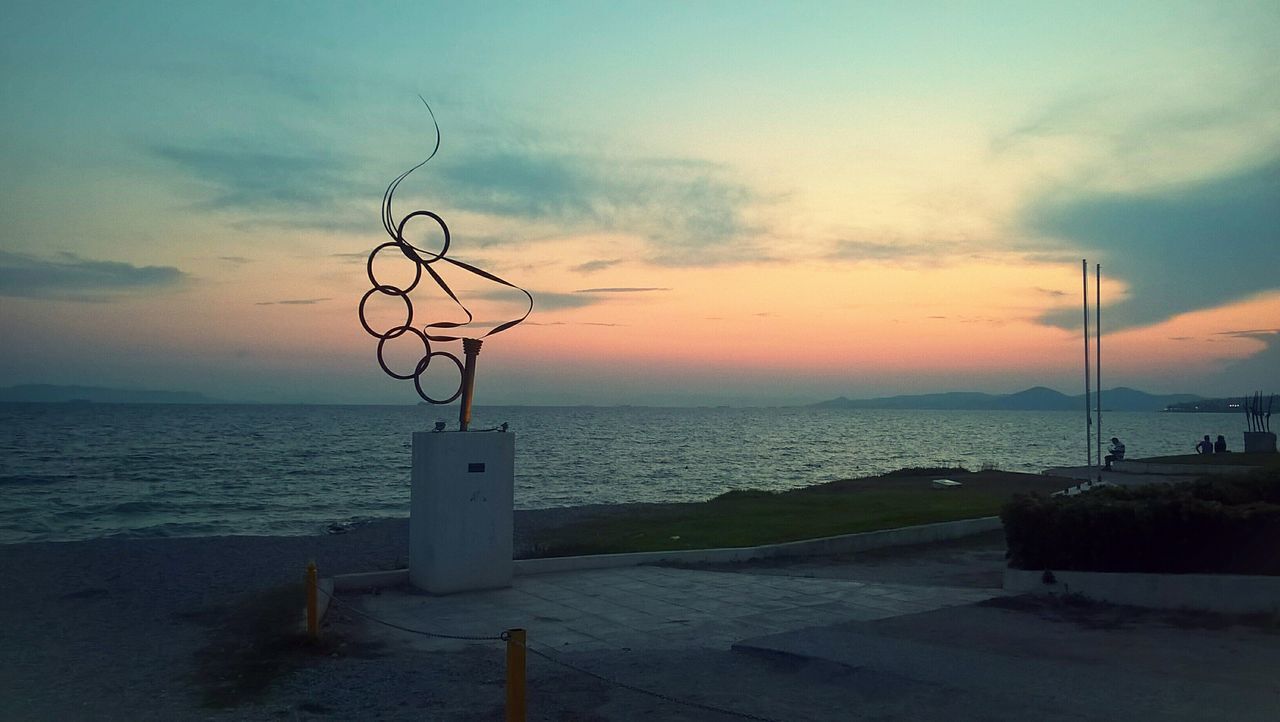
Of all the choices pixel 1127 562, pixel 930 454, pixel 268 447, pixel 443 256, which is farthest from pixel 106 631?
pixel 930 454

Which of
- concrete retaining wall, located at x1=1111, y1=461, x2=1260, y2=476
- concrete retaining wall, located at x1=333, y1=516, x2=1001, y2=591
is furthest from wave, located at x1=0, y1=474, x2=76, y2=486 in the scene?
concrete retaining wall, located at x1=1111, y1=461, x2=1260, y2=476

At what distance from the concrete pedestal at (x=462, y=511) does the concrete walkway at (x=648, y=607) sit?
0.31 meters

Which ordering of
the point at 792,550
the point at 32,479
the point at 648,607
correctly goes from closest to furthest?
the point at 648,607
the point at 792,550
the point at 32,479

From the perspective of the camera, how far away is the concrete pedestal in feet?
44.1

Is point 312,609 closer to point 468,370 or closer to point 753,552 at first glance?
point 468,370

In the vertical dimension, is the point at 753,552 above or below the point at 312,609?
below

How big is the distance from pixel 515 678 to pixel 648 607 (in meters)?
6.28

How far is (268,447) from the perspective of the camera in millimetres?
83375

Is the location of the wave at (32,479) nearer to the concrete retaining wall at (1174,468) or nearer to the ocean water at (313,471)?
the ocean water at (313,471)

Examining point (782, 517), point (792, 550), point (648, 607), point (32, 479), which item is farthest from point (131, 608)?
point (32, 479)

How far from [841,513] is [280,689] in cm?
1904

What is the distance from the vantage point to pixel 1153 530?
1159cm

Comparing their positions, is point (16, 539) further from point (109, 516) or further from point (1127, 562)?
point (1127, 562)

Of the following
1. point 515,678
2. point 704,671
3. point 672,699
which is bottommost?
point 704,671
